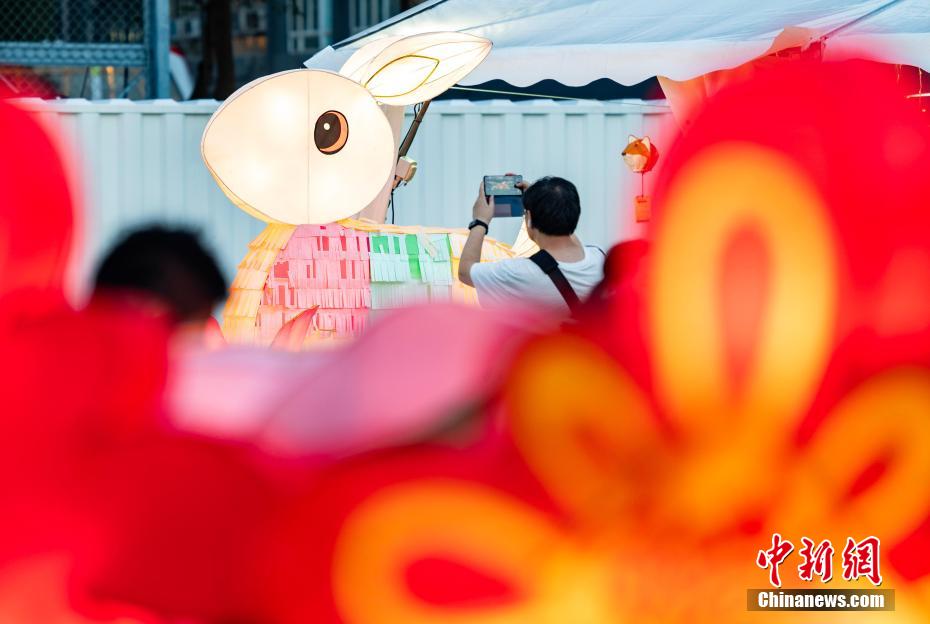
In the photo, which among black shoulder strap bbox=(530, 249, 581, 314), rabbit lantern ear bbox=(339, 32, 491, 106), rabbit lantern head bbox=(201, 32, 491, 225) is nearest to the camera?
black shoulder strap bbox=(530, 249, 581, 314)

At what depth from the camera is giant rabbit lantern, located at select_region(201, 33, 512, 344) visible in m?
4.37

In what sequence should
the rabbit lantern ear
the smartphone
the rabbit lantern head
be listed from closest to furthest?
the smartphone
the rabbit lantern head
the rabbit lantern ear

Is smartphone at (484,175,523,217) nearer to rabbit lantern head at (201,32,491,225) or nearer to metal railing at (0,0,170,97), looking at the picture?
rabbit lantern head at (201,32,491,225)

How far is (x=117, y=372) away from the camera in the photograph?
5.93ft

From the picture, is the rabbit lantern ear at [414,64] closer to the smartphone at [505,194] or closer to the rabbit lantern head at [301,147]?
the rabbit lantern head at [301,147]

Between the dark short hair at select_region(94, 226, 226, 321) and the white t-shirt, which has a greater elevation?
the white t-shirt

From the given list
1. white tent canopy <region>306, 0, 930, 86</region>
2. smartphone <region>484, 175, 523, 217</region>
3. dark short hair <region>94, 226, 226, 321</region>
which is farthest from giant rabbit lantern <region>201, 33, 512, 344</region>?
dark short hair <region>94, 226, 226, 321</region>

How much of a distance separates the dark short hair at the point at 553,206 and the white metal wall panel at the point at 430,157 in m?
4.10

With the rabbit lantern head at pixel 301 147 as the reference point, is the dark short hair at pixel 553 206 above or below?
below

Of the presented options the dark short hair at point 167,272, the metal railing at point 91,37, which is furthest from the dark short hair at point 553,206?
the metal railing at point 91,37

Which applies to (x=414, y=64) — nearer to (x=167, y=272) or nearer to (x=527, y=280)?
(x=527, y=280)

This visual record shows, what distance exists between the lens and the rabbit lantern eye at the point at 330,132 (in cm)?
439

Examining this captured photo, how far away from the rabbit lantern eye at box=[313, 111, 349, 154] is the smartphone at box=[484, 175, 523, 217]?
47 cm

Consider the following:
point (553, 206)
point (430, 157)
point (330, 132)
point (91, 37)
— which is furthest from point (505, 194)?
point (91, 37)
